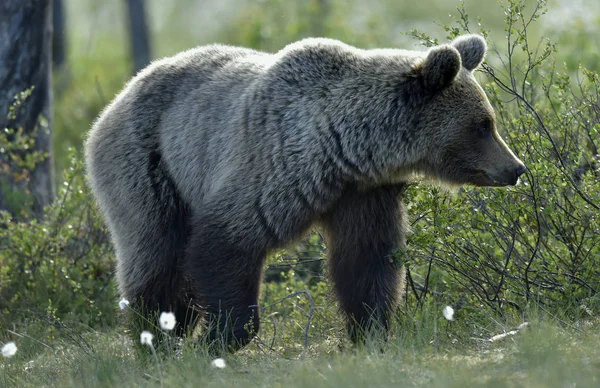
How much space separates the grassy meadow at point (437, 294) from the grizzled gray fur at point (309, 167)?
24 centimetres

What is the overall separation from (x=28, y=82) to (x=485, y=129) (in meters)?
4.73

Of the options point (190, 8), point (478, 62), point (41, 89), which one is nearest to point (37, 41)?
point (41, 89)

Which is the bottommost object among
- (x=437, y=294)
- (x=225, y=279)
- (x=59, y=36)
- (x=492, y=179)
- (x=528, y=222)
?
(x=437, y=294)

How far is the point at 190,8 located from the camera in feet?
93.7

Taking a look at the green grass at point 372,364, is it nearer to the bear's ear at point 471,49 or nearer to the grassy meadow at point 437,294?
the grassy meadow at point 437,294

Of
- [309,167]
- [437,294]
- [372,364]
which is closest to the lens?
[372,364]

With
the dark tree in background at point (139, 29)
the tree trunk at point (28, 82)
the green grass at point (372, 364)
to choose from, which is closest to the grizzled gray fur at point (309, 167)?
the green grass at point (372, 364)

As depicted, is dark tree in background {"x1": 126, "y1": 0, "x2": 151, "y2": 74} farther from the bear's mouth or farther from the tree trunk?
the bear's mouth

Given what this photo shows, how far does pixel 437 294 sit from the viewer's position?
22.0ft

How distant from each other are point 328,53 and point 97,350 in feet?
7.52

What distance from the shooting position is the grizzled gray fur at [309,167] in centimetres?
559

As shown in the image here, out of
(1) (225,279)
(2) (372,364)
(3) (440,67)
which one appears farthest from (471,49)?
(2) (372,364)

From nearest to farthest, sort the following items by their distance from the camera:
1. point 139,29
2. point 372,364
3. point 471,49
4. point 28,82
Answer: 1. point 372,364
2. point 471,49
3. point 28,82
4. point 139,29

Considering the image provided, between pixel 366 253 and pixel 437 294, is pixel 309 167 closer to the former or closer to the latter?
pixel 366 253
